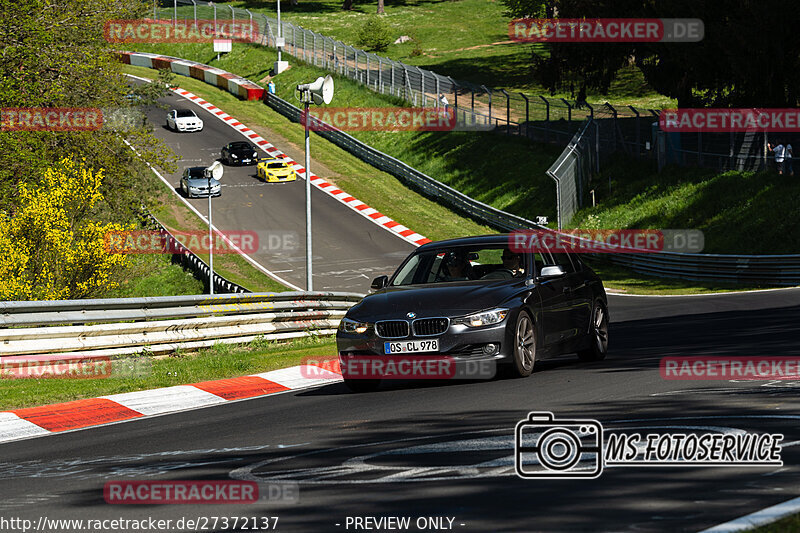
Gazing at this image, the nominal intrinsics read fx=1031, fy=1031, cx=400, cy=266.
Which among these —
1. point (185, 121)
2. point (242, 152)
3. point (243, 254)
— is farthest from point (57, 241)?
point (185, 121)

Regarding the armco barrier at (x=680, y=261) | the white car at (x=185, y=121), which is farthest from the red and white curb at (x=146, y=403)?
the white car at (x=185, y=121)

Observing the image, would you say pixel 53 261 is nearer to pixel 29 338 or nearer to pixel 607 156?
pixel 29 338

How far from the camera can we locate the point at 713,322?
18.3m

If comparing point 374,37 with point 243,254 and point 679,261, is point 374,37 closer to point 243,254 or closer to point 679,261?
point 243,254

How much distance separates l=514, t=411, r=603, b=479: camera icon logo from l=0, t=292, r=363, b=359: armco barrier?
844 centimetres

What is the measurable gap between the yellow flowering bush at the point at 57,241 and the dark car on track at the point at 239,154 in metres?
19.2

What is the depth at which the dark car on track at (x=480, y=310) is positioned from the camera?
35.8ft

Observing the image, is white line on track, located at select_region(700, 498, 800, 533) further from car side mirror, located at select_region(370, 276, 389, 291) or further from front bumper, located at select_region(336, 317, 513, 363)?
car side mirror, located at select_region(370, 276, 389, 291)

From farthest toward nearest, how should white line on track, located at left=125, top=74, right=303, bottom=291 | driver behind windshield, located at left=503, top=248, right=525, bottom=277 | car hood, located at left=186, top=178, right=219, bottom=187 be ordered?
car hood, located at left=186, top=178, right=219, bottom=187 → white line on track, located at left=125, top=74, right=303, bottom=291 → driver behind windshield, located at left=503, top=248, right=525, bottom=277

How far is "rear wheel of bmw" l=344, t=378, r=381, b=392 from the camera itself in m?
11.5

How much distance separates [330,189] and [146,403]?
122 feet

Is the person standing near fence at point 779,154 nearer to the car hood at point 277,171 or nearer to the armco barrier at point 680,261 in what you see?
the armco barrier at point 680,261

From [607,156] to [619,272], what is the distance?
10.7m

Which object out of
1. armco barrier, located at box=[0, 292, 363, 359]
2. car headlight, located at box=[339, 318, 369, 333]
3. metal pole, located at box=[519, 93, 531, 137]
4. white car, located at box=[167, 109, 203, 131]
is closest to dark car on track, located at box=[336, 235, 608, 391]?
car headlight, located at box=[339, 318, 369, 333]
